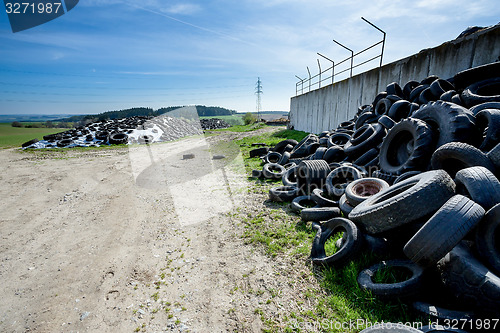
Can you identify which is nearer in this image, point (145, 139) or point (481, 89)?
point (481, 89)

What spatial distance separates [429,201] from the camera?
2715 millimetres

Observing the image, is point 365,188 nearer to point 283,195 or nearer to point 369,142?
point 283,195

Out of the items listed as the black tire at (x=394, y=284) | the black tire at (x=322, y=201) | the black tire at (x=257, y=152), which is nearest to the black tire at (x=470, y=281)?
the black tire at (x=394, y=284)

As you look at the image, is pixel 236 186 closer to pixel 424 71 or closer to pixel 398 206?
pixel 398 206

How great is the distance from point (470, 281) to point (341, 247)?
4.53 ft

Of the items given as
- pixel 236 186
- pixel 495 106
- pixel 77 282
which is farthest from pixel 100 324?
pixel 495 106

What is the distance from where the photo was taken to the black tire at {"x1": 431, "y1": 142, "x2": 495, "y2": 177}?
10.7 ft

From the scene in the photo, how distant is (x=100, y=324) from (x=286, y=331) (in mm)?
2036

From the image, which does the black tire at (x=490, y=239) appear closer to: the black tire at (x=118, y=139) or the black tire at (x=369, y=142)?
the black tire at (x=369, y=142)

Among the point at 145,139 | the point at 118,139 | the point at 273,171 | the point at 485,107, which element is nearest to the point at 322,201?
the point at 485,107

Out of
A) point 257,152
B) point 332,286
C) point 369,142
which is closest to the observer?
point 332,286

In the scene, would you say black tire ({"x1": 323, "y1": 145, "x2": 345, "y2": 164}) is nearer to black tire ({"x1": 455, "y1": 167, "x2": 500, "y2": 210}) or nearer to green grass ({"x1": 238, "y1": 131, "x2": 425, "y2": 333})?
green grass ({"x1": 238, "y1": 131, "x2": 425, "y2": 333})

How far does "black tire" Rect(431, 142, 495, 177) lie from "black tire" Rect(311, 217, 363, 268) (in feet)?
6.31

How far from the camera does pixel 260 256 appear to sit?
3.70 metres
